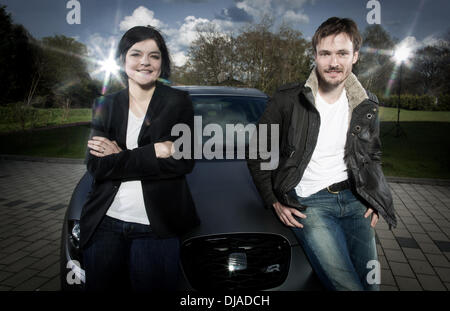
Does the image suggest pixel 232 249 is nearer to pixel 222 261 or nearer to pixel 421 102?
pixel 222 261

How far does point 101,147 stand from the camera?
5.32ft

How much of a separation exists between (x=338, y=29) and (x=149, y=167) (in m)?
1.16

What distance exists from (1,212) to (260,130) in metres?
4.52

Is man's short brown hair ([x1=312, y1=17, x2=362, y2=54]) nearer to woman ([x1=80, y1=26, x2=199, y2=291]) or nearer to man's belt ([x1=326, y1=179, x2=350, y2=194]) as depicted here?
man's belt ([x1=326, y1=179, x2=350, y2=194])

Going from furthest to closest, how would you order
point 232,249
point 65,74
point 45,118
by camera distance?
1. point 45,118
2. point 65,74
3. point 232,249

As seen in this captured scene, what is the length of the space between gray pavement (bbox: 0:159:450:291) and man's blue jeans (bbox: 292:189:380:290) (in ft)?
4.16

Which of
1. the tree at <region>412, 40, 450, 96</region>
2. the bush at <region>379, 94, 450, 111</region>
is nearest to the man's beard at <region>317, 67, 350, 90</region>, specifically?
the tree at <region>412, 40, 450, 96</region>

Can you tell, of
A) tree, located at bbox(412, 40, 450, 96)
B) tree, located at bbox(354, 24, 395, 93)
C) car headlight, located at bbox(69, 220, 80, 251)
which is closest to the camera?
car headlight, located at bbox(69, 220, 80, 251)

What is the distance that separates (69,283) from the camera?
81.3 inches

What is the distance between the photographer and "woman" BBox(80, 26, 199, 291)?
5.23 ft

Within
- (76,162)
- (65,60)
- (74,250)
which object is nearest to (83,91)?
(65,60)

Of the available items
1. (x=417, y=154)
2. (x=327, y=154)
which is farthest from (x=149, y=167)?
(x=417, y=154)

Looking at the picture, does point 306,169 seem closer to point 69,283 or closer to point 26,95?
point 69,283
